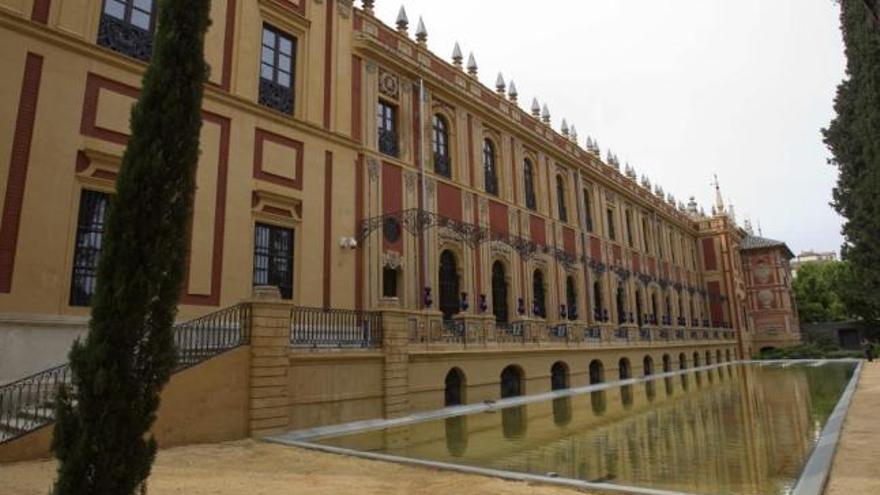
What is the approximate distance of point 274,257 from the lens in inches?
548

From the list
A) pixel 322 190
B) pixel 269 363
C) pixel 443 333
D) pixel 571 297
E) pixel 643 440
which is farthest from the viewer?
pixel 571 297

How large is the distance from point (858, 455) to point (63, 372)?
12.0 m

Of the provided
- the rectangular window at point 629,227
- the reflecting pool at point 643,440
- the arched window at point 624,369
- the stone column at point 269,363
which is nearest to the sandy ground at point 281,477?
the reflecting pool at point 643,440

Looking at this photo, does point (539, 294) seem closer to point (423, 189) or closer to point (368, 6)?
point (423, 189)

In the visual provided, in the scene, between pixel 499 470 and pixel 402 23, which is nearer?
pixel 499 470

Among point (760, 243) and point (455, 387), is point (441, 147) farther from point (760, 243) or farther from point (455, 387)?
point (760, 243)

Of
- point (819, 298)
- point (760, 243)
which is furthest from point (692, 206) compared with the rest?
point (819, 298)

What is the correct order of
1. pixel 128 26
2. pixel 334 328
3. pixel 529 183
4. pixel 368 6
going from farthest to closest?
1. pixel 529 183
2. pixel 368 6
3. pixel 334 328
4. pixel 128 26

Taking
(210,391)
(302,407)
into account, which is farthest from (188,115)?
(302,407)

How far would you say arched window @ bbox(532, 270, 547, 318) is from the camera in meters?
23.5

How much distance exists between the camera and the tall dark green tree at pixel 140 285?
4.27m

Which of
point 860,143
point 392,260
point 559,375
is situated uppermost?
point 860,143

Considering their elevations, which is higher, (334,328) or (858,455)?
(334,328)

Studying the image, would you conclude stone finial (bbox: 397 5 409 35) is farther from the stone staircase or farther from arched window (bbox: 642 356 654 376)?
arched window (bbox: 642 356 654 376)
